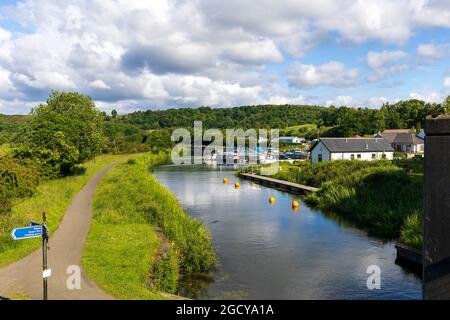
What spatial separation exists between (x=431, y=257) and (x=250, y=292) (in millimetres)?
10607

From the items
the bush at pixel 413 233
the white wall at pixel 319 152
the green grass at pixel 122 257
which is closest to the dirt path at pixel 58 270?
the green grass at pixel 122 257

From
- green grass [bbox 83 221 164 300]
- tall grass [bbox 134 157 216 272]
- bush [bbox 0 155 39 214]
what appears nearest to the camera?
green grass [bbox 83 221 164 300]

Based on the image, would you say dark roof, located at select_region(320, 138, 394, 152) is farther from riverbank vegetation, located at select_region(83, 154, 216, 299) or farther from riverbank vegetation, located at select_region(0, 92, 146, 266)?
riverbank vegetation, located at select_region(83, 154, 216, 299)

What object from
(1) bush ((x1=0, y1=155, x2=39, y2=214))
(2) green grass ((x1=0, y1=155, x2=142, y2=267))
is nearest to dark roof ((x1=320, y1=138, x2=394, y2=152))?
(2) green grass ((x1=0, y1=155, x2=142, y2=267))

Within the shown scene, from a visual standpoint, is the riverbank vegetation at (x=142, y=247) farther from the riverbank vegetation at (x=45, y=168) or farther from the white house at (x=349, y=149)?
the white house at (x=349, y=149)

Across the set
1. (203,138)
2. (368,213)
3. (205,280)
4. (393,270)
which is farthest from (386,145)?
(203,138)

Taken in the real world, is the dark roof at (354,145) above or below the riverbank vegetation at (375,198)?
above

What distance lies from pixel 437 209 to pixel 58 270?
12.3m

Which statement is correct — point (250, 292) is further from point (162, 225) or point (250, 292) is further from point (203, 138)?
point (203, 138)

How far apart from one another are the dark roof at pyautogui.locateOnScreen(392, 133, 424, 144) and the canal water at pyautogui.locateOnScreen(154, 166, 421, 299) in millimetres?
50463

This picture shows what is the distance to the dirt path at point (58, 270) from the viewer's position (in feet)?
41.2

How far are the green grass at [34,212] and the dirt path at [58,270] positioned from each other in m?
0.60

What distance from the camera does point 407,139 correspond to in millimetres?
80250

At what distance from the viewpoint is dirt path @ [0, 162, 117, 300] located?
1255 cm
